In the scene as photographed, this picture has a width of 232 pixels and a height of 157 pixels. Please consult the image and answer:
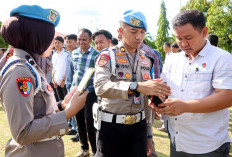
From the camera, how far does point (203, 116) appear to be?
74.6 inches

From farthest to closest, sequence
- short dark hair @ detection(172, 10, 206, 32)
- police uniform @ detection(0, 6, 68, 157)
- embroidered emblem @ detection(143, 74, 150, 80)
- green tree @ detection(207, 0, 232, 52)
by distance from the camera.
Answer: green tree @ detection(207, 0, 232, 52) → embroidered emblem @ detection(143, 74, 150, 80) → short dark hair @ detection(172, 10, 206, 32) → police uniform @ detection(0, 6, 68, 157)

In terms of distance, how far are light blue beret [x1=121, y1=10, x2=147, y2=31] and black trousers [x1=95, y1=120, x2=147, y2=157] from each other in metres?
1.22

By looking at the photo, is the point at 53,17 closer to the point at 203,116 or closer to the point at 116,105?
the point at 116,105

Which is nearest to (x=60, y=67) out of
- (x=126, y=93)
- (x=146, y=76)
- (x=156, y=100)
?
(x=146, y=76)

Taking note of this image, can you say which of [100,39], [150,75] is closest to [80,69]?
[100,39]

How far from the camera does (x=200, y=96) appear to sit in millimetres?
1878

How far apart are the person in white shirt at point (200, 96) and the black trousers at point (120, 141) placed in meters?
0.49

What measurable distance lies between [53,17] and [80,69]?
9.30 feet

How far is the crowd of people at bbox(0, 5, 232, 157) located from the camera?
135 centimetres

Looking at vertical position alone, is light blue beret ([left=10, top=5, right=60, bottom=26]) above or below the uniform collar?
above

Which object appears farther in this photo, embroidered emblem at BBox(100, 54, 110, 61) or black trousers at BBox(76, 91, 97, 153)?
black trousers at BBox(76, 91, 97, 153)

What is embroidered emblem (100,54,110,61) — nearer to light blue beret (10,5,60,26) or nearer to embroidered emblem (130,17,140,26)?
embroidered emblem (130,17,140,26)

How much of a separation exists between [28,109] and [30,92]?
0.37 ft

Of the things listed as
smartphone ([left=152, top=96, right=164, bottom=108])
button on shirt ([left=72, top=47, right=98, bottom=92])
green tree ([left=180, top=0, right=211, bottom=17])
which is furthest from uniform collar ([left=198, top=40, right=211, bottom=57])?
green tree ([left=180, top=0, right=211, bottom=17])
